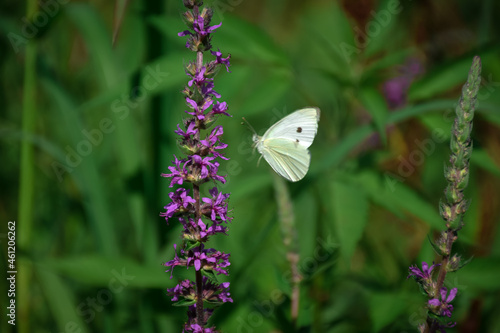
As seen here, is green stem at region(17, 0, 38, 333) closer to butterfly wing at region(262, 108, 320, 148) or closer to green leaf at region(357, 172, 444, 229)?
butterfly wing at region(262, 108, 320, 148)

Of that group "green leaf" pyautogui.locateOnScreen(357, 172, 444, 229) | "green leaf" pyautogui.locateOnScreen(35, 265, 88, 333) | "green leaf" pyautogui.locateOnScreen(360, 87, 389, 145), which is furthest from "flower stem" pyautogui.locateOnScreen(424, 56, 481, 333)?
"green leaf" pyautogui.locateOnScreen(35, 265, 88, 333)

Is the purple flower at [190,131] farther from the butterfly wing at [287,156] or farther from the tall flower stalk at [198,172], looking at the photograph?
the butterfly wing at [287,156]

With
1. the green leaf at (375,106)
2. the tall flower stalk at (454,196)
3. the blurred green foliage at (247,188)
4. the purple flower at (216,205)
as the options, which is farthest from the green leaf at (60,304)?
the tall flower stalk at (454,196)

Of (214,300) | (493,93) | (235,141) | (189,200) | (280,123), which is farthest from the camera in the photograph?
(235,141)

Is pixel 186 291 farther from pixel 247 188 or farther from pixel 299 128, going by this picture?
pixel 247 188

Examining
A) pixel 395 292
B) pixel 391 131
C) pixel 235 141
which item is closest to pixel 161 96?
pixel 235 141

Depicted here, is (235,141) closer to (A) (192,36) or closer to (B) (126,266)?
(B) (126,266)
